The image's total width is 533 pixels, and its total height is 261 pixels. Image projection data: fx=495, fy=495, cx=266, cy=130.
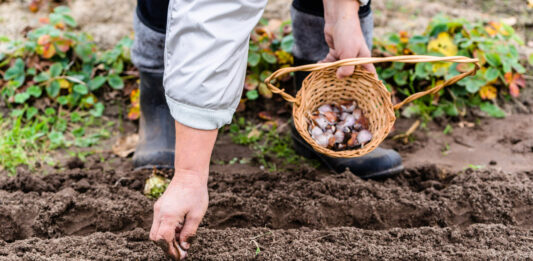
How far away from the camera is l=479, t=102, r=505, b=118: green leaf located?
2582 mm

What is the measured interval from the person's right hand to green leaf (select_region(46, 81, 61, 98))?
149 centimetres

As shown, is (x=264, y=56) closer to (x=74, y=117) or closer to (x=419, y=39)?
(x=419, y=39)

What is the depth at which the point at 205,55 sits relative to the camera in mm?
1216

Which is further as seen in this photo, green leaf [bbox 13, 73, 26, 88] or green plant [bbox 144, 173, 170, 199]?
green leaf [bbox 13, 73, 26, 88]

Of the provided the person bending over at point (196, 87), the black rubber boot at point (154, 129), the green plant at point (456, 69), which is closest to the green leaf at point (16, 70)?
the black rubber boot at point (154, 129)

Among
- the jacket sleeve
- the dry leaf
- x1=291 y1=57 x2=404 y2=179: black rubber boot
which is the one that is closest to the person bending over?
the jacket sleeve

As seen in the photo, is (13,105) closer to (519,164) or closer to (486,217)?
(486,217)

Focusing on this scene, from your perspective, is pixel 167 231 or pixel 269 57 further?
pixel 269 57

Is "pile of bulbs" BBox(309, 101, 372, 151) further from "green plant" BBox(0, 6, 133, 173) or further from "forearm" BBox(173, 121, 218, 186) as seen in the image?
"green plant" BBox(0, 6, 133, 173)

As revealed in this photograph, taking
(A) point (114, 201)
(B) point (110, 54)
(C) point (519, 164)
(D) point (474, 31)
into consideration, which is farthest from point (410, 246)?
(B) point (110, 54)

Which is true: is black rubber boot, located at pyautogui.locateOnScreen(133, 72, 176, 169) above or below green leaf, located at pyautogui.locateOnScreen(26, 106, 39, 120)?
above

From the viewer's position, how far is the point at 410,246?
1.65 meters

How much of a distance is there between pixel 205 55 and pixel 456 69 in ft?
5.74

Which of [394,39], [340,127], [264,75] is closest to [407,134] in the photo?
[394,39]
